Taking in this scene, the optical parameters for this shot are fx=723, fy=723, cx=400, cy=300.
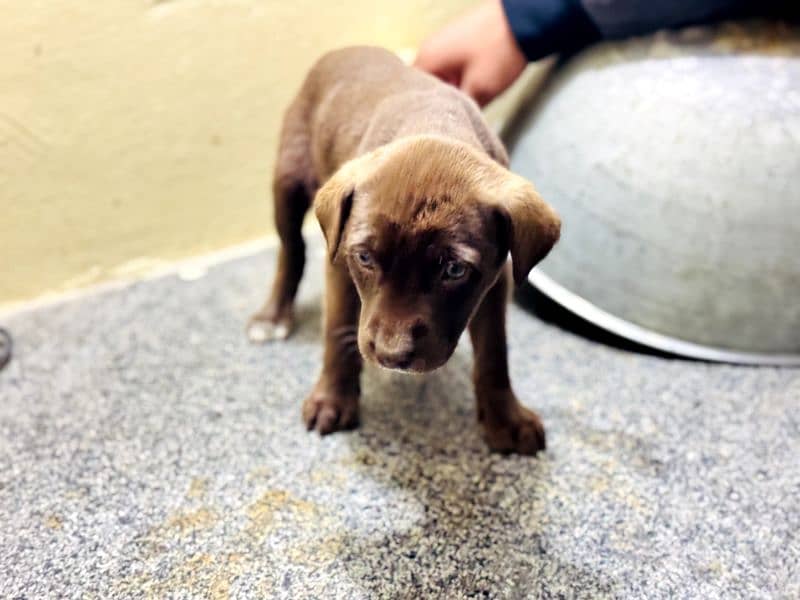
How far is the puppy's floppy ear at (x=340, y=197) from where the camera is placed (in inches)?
49.6

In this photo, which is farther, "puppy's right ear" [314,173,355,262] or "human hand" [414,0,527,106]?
"human hand" [414,0,527,106]

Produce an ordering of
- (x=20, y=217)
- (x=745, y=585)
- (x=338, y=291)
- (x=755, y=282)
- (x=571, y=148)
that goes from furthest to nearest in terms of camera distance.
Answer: (x=20, y=217) → (x=571, y=148) → (x=755, y=282) → (x=338, y=291) → (x=745, y=585)

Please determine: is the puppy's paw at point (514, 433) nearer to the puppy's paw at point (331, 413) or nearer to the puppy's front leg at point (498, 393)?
the puppy's front leg at point (498, 393)

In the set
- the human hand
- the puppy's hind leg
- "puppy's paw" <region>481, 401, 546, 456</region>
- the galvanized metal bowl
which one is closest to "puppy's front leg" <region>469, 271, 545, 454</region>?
"puppy's paw" <region>481, 401, 546, 456</region>

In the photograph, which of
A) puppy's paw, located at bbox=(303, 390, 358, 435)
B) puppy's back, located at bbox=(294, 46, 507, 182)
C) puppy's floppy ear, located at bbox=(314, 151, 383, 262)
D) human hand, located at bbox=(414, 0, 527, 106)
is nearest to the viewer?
puppy's floppy ear, located at bbox=(314, 151, 383, 262)

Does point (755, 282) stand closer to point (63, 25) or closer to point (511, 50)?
point (511, 50)

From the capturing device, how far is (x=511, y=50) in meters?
2.03

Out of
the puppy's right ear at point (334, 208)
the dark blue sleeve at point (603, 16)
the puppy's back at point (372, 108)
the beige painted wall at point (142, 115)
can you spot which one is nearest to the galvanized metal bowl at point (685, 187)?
the dark blue sleeve at point (603, 16)

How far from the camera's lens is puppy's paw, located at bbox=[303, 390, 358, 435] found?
1700mm

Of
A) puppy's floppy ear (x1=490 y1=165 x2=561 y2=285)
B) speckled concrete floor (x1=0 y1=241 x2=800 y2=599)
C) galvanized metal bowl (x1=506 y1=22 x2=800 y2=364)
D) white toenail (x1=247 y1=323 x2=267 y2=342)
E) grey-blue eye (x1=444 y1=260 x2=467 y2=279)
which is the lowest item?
white toenail (x1=247 y1=323 x2=267 y2=342)

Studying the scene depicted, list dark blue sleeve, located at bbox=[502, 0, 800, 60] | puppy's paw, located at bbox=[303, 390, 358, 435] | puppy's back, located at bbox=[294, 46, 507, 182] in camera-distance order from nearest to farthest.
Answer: puppy's back, located at bbox=[294, 46, 507, 182], puppy's paw, located at bbox=[303, 390, 358, 435], dark blue sleeve, located at bbox=[502, 0, 800, 60]

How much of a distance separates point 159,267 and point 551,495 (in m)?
1.58

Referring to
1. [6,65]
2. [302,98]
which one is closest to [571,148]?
[302,98]

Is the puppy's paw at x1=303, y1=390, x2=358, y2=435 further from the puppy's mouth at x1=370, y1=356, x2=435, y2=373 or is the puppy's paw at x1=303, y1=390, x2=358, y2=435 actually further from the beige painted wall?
the beige painted wall
